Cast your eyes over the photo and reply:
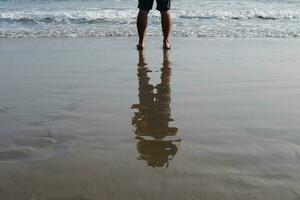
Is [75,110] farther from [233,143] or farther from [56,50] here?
[56,50]

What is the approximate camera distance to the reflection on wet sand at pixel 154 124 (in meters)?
2.14

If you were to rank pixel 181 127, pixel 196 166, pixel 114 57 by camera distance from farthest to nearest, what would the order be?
1. pixel 114 57
2. pixel 181 127
3. pixel 196 166

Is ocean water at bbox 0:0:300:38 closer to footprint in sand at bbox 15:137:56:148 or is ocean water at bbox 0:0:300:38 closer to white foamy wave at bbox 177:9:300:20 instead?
white foamy wave at bbox 177:9:300:20

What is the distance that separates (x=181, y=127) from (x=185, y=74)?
1729mm

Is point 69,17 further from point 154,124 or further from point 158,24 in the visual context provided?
point 154,124

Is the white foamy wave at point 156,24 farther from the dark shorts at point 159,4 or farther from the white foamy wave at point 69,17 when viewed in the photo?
the dark shorts at point 159,4

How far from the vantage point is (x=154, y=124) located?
2.67 meters

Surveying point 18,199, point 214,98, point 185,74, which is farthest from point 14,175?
point 185,74

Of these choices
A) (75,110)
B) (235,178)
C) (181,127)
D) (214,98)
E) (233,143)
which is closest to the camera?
(235,178)

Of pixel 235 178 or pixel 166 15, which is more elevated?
pixel 166 15

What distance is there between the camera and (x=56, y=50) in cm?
578

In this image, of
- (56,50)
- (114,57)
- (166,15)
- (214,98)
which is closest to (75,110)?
(214,98)

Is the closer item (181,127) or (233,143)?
(233,143)

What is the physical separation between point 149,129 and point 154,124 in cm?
11
